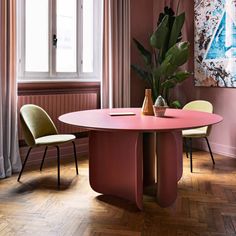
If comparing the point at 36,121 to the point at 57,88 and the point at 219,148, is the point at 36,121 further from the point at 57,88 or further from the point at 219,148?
the point at 219,148

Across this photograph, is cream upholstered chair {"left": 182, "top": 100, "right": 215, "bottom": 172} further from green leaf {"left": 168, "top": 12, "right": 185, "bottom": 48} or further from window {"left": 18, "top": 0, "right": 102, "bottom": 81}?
window {"left": 18, "top": 0, "right": 102, "bottom": 81}

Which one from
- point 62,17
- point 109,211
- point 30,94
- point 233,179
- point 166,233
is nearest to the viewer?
point 166,233

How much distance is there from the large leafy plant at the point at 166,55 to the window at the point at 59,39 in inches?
23.5

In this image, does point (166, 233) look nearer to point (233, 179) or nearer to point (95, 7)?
point (233, 179)

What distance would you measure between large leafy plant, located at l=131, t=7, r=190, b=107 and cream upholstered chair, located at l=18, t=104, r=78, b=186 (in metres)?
1.59

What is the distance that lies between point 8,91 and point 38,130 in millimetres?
516

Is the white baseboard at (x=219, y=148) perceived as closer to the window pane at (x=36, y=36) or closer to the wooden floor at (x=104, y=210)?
the wooden floor at (x=104, y=210)

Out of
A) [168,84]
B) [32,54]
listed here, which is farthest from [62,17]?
[168,84]

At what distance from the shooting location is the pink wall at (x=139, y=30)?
16.2 ft

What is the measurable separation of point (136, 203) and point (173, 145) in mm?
525

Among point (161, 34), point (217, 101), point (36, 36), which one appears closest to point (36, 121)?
point (36, 36)

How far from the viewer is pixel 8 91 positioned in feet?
11.8

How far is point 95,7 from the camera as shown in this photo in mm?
4609

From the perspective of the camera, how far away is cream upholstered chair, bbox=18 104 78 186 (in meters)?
3.22
